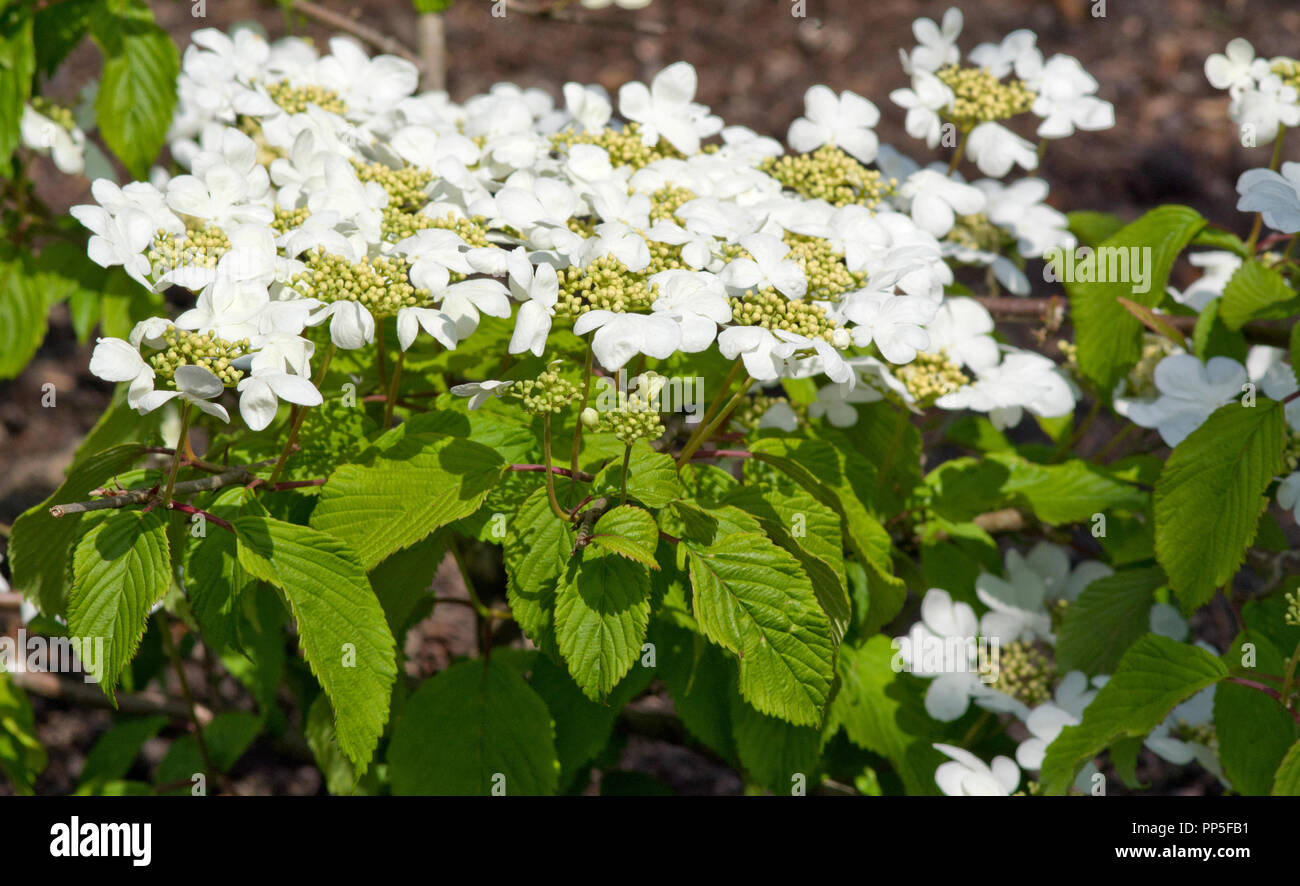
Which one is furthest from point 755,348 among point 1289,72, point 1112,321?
point 1289,72

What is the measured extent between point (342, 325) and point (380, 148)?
1.50 ft

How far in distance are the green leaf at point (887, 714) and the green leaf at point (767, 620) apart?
450 mm

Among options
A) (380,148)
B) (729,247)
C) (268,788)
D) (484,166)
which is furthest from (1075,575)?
(268,788)

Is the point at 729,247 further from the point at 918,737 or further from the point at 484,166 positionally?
the point at 918,737

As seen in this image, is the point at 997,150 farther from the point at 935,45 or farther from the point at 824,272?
the point at 824,272

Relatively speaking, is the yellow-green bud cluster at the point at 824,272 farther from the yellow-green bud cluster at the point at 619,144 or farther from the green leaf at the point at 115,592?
the green leaf at the point at 115,592

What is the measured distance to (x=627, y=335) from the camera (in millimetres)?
1089

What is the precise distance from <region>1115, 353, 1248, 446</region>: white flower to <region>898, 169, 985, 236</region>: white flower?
34cm

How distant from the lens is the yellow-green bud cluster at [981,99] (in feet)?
5.75

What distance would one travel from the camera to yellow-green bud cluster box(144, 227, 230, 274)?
120cm

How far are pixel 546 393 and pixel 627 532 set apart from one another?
15cm

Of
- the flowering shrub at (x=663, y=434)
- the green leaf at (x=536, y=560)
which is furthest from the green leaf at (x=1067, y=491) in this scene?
the green leaf at (x=536, y=560)

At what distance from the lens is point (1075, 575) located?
6.26ft

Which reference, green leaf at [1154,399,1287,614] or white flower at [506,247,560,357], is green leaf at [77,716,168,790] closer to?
white flower at [506,247,560,357]
